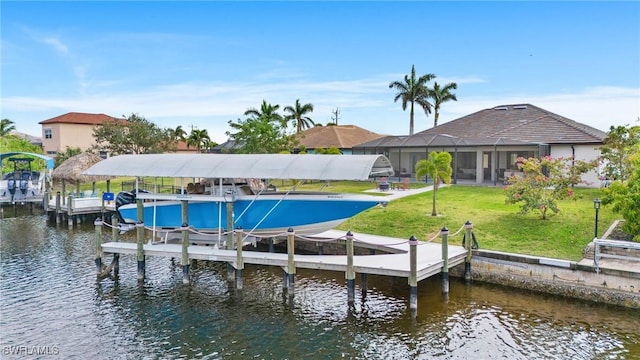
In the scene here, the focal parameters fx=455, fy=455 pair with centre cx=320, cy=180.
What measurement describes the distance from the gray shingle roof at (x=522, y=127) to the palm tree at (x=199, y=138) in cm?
3397

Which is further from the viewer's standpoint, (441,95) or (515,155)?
(441,95)

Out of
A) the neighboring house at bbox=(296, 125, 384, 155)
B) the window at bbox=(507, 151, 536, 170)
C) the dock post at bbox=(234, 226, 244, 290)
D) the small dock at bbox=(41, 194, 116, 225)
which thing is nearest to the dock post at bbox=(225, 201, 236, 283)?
the dock post at bbox=(234, 226, 244, 290)

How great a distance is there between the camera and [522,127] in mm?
31234

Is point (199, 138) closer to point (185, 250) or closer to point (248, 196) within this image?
point (248, 196)

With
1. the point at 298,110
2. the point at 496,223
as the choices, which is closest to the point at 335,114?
the point at 298,110

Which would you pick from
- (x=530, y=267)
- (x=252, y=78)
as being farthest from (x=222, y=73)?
(x=530, y=267)

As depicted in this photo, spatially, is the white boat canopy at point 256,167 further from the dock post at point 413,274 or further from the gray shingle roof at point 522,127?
the gray shingle roof at point 522,127

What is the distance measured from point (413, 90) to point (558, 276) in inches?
1405

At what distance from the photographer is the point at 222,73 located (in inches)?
1167

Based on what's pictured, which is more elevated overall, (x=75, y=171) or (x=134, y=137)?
(x=134, y=137)

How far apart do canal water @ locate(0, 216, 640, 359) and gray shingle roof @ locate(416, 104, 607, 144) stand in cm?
1868

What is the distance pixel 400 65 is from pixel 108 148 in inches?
1153

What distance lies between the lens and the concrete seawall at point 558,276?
11.2m

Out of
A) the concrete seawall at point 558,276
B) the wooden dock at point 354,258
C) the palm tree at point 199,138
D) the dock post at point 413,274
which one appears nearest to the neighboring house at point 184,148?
the palm tree at point 199,138
